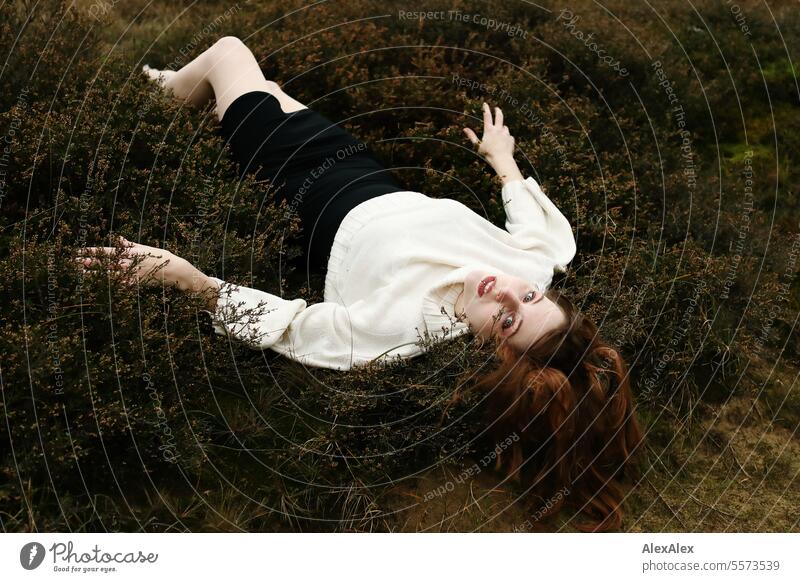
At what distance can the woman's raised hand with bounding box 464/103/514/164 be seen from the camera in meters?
5.49

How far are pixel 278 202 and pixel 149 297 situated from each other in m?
1.53

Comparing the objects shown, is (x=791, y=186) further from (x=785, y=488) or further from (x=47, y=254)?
(x=47, y=254)

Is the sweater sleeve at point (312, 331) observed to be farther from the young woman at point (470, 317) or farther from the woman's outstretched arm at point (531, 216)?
the woman's outstretched arm at point (531, 216)

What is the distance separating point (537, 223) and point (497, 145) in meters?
0.82

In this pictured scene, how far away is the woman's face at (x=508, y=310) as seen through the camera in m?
4.12

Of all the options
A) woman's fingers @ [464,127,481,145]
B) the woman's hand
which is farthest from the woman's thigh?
the woman's hand

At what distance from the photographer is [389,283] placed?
4.44 m

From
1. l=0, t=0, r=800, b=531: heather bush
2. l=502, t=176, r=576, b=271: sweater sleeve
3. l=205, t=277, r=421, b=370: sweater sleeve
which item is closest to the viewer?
l=0, t=0, r=800, b=531: heather bush

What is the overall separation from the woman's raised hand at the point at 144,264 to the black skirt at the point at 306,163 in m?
0.93

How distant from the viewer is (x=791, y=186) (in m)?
6.34

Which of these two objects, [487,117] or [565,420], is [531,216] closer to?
[487,117]

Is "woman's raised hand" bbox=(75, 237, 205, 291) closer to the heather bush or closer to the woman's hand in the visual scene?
the heather bush

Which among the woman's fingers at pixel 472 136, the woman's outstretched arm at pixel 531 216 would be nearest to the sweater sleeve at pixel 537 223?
the woman's outstretched arm at pixel 531 216

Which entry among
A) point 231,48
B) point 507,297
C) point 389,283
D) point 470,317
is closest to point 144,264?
point 389,283
